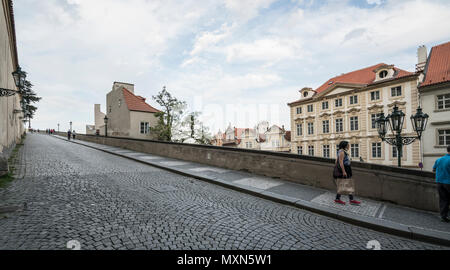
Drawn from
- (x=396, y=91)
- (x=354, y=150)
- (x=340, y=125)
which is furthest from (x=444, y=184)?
(x=340, y=125)

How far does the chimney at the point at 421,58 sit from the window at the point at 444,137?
9580mm

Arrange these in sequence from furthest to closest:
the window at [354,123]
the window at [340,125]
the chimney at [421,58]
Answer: the window at [340,125]
the window at [354,123]
the chimney at [421,58]

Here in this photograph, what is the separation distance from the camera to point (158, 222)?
382 centimetres

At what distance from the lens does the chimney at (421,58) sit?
27.2m

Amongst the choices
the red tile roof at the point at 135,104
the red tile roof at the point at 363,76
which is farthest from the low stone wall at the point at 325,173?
the red tile roof at the point at 363,76

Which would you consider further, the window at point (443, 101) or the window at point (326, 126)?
the window at point (326, 126)

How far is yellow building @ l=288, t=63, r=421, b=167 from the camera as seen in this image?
27.8m

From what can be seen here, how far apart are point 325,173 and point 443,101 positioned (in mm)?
26510

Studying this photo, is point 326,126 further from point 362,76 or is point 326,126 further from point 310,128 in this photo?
point 362,76

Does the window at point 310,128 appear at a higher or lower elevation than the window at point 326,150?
higher

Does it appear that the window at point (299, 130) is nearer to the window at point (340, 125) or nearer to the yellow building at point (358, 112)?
the yellow building at point (358, 112)

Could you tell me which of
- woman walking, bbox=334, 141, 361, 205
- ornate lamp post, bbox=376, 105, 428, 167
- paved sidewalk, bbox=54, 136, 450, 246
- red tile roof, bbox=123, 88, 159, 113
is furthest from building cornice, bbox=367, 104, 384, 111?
red tile roof, bbox=123, 88, 159, 113

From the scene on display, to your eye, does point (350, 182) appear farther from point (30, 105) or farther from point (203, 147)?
point (30, 105)
